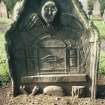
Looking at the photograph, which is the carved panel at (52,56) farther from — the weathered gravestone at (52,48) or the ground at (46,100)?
the ground at (46,100)

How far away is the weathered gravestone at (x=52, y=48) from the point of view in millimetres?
5184

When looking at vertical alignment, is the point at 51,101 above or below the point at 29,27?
below

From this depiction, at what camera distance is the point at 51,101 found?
5.48 m

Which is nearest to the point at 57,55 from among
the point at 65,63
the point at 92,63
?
the point at 65,63

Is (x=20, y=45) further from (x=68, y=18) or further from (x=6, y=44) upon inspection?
(x=68, y=18)

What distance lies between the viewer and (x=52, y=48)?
5.40m

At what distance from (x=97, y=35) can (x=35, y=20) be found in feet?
3.21

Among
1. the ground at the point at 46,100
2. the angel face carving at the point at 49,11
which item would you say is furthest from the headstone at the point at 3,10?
the angel face carving at the point at 49,11

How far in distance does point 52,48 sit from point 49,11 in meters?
0.61

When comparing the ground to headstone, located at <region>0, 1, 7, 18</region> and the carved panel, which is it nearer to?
the carved panel

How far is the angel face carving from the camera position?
5133 millimetres

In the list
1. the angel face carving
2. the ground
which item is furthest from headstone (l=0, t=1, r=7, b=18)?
the angel face carving

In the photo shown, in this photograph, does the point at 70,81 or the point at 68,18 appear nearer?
the point at 68,18

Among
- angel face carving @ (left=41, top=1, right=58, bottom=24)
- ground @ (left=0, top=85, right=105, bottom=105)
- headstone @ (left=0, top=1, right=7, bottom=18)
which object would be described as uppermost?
headstone @ (left=0, top=1, right=7, bottom=18)
